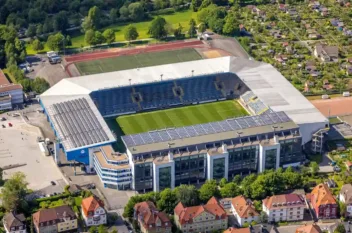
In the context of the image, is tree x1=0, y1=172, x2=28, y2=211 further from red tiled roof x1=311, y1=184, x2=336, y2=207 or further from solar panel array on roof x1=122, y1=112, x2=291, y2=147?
red tiled roof x1=311, y1=184, x2=336, y2=207

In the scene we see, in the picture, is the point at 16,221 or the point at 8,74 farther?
the point at 8,74

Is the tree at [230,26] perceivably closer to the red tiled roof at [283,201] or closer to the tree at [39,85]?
the tree at [39,85]

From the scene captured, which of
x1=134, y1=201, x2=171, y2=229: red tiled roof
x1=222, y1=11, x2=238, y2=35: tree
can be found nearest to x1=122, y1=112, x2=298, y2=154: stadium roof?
x1=134, y1=201, x2=171, y2=229: red tiled roof

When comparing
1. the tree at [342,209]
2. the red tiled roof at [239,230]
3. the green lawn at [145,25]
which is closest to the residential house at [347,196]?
the tree at [342,209]

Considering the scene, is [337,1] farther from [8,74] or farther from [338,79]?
[8,74]

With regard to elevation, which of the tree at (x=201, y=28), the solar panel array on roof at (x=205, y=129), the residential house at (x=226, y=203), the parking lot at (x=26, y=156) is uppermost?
the solar panel array on roof at (x=205, y=129)

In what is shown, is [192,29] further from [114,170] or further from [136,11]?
[114,170]

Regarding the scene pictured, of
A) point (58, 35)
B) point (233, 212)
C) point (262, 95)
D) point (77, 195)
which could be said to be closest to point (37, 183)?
point (77, 195)
